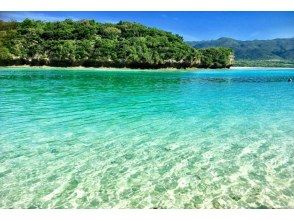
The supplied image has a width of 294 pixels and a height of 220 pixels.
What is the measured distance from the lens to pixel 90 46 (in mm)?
64312

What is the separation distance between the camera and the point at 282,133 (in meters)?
9.59

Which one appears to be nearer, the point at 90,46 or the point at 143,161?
the point at 143,161

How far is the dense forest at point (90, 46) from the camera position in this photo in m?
61.2

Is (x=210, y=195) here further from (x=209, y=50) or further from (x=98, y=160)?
(x=209, y=50)

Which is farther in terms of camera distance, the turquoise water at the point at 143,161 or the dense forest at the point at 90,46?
the dense forest at the point at 90,46

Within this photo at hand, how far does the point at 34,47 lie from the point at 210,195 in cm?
6101

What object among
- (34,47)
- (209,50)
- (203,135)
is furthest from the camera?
(209,50)

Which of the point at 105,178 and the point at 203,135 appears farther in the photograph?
the point at 203,135

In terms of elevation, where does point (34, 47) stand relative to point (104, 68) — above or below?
above

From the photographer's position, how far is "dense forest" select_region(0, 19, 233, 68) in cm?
6122

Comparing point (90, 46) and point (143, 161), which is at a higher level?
point (90, 46)

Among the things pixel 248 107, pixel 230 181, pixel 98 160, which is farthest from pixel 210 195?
pixel 248 107

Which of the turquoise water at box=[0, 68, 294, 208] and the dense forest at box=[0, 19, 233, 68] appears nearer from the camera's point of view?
the turquoise water at box=[0, 68, 294, 208]
